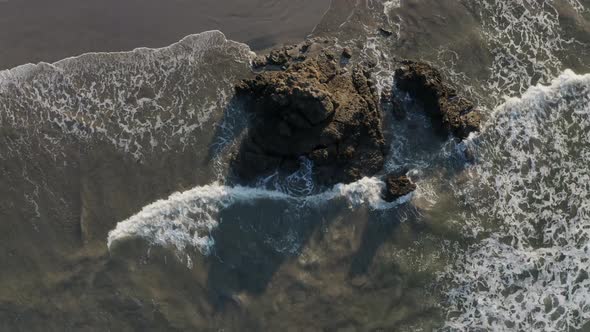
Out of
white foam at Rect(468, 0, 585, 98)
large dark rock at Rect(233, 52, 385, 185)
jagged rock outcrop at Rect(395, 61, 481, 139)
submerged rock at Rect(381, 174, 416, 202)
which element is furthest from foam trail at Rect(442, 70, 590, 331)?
large dark rock at Rect(233, 52, 385, 185)

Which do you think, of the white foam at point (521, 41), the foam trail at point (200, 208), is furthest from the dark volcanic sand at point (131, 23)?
the white foam at point (521, 41)

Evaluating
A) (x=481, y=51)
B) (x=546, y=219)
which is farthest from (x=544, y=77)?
(x=546, y=219)

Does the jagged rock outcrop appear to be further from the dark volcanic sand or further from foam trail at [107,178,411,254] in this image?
the dark volcanic sand

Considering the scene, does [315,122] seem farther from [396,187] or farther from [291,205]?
[396,187]

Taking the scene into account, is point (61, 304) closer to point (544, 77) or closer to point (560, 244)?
point (560, 244)

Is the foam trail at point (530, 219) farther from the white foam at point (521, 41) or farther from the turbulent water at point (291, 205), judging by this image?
the white foam at point (521, 41)

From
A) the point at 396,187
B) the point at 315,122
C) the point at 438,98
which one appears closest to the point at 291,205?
the point at 315,122

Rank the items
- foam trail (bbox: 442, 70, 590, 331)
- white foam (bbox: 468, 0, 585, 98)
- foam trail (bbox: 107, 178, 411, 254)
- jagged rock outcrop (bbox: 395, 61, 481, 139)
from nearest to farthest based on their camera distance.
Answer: foam trail (bbox: 107, 178, 411, 254)
jagged rock outcrop (bbox: 395, 61, 481, 139)
foam trail (bbox: 442, 70, 590, 331)
white foam (bbox: 468, 0, 585, 98)
